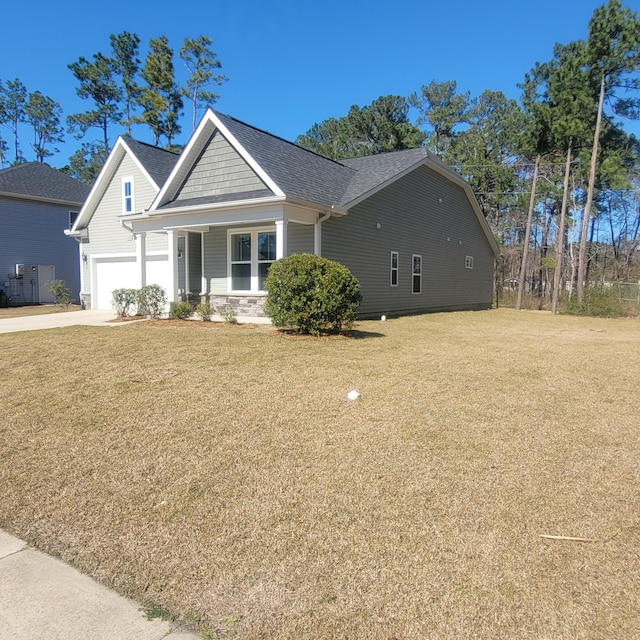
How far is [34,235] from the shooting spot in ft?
80.9

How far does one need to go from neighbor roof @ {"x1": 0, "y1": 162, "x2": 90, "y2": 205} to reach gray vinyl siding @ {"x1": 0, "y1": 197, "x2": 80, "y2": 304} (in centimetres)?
44

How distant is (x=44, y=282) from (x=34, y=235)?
101 inches

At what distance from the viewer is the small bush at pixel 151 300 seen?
13.7 m

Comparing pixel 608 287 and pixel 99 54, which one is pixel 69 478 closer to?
pixel 608 287

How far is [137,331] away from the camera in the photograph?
1009cm

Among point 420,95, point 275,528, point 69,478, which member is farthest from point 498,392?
point 420,95

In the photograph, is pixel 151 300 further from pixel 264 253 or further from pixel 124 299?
pixel 264 253

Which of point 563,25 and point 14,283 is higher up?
point 563,25

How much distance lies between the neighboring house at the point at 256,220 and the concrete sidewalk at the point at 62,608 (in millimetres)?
9875

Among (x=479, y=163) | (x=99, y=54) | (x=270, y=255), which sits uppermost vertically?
(x=99, y=54)

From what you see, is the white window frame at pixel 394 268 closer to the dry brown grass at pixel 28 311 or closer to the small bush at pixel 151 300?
the small bush at pixel 151 300

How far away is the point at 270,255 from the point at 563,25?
22.8 metres

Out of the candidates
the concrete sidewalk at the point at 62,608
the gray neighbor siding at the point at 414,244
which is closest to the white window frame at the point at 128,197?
the gray neighbor siding at the point at 414,244

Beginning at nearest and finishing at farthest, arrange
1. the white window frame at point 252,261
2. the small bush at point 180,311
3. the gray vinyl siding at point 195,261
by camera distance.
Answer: the small bush at point 180,311 → the white window frame at point 252,261 → the gray vinyl siding at point 195,261
